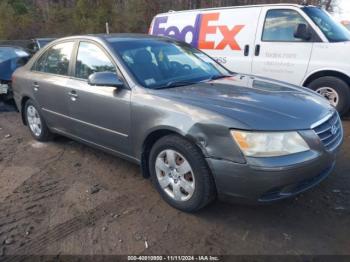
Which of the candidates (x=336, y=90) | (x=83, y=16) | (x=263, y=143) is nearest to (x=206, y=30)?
(x=336, y=90)

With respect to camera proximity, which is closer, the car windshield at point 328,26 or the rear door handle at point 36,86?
the rear door handle at point 36,86

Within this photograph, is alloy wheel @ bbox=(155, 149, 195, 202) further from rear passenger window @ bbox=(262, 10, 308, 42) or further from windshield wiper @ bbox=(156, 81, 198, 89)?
rear passenger window @ bbox=(262, 10, 308, 42)

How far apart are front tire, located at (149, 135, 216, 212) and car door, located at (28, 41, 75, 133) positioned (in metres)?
1.66

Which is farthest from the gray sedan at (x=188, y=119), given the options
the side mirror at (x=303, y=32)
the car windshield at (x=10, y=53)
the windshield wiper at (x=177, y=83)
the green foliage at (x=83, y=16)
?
the green foliage at (x=83, y=16)

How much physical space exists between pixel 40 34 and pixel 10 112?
15821mm

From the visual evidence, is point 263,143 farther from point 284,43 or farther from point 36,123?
point 284,43

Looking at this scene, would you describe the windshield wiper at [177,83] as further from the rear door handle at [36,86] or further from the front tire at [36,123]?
the front tire at [36,123]

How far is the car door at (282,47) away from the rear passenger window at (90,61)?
12.0 ft

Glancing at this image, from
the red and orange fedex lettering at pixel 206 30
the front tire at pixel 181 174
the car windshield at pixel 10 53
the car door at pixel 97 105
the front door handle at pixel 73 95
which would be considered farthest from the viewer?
the car windshield at pixel 10 53

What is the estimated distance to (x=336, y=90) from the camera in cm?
611

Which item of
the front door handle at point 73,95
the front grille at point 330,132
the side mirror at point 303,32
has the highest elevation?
the side mirror at point 303,32

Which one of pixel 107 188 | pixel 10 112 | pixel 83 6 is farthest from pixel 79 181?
pixel 83 6

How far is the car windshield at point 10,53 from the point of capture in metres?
8.00

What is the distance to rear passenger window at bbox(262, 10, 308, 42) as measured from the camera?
250 inches
